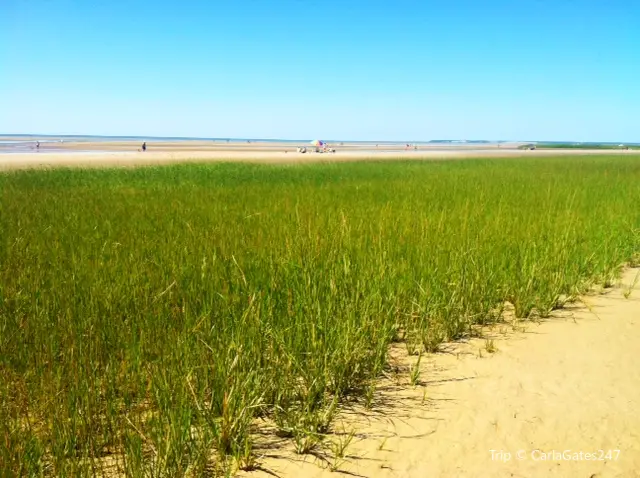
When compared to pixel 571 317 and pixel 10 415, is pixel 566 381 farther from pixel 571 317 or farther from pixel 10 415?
pixel 10 415

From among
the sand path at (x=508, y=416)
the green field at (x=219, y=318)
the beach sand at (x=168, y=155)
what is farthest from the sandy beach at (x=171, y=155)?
the sand path at (x=508, y=416)

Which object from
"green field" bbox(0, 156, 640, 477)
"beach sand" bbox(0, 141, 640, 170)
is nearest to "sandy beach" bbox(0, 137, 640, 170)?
"beach sand" bbox(0, 141, 640, 170)

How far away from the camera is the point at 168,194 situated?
37.1 feet

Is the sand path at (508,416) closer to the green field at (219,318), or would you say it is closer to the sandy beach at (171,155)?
the green field at (219,318)

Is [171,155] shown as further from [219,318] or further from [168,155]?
[219,318]

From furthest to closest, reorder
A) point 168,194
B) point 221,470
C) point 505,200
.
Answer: point 168,194 → point 505,200 → point 221,470

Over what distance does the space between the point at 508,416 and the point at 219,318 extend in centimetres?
211

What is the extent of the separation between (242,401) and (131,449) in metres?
0.61

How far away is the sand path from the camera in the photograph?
7.91 feet

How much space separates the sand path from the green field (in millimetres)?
229

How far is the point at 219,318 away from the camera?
3.49 meters

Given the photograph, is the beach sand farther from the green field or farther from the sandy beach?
the green field

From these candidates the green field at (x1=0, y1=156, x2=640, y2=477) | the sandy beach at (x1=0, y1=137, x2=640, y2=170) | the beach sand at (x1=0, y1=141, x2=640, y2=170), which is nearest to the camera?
the green field at (x1=0, y1=156, x2=640, y2=477)

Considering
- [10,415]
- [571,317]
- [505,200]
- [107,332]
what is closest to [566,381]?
[571,317]
